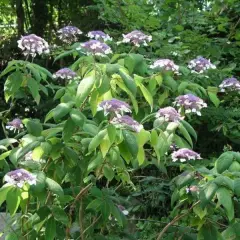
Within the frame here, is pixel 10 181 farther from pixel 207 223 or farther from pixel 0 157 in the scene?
pixel 207 223

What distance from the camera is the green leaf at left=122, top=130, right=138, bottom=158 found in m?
1.77

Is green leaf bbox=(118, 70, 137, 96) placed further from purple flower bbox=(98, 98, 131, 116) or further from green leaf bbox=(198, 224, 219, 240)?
green leaf bbox=(198, 224, 219, 240)

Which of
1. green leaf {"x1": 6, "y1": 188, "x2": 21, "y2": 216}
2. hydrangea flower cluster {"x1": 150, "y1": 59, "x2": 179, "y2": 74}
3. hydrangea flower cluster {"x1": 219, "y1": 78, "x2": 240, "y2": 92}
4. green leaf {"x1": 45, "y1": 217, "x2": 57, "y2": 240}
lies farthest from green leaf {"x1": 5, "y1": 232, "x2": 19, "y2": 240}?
hydrangea flower cluster {"x1": 219, "y1": 78, "x2": 240, "y2": 92}

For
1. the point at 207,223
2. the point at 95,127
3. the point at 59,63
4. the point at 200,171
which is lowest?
the point at 59,63

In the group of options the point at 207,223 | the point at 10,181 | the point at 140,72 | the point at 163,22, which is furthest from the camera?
the point at 163,22

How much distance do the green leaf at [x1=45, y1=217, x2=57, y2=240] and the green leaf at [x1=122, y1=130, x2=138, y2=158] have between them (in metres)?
0.49

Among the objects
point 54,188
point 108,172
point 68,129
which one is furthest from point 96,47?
point 54,188

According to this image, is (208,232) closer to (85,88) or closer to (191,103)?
(191,103)

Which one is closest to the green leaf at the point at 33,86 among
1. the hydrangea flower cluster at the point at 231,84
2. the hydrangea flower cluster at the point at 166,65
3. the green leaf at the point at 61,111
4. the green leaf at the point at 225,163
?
the green leaf at the point at 61,111

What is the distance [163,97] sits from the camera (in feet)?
8.32

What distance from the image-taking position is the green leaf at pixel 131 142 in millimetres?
1771

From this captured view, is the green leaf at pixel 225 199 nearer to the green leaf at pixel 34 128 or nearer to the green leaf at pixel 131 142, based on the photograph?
the green leaf at pixel 131 142

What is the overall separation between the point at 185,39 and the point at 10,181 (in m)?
2.26

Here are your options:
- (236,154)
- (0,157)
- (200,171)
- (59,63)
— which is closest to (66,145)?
(0,157)
